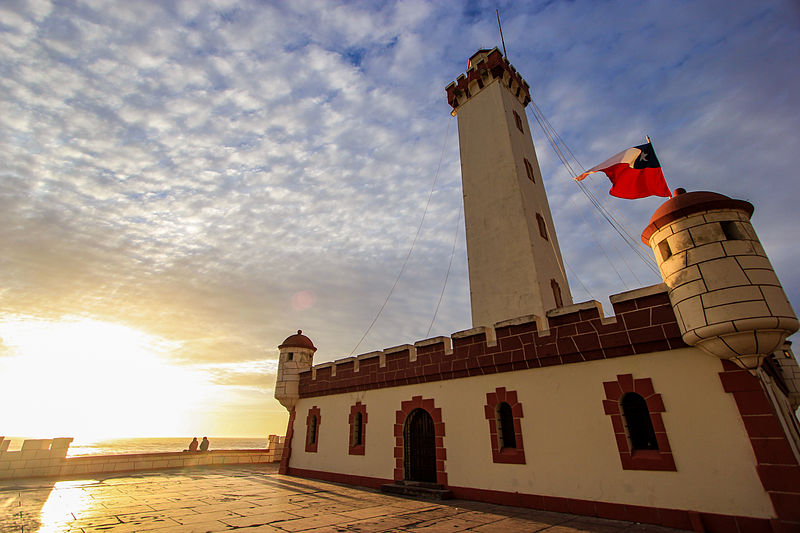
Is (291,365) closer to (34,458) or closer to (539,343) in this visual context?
(34,458)

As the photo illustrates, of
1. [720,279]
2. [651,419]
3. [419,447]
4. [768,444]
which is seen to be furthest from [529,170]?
[768,444]

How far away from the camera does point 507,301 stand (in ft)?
44.3

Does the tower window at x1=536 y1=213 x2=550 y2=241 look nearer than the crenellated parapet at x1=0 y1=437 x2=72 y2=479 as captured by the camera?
No

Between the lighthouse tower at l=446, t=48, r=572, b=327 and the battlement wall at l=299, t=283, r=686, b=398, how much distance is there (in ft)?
11.8

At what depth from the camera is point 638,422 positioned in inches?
293

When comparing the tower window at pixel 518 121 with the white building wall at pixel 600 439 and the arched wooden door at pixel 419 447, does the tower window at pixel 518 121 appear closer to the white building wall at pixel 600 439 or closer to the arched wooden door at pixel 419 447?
the white building wall at pixel 600 439

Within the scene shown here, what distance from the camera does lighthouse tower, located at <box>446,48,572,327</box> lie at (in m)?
13.6

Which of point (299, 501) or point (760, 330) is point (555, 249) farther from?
point (299, 501)

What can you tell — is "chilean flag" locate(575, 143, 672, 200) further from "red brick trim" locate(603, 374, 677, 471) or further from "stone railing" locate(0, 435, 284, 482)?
"stone railing" locate(0, 435, 284, 482)

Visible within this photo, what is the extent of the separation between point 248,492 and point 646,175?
553 inches

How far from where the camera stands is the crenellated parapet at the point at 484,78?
18266mm

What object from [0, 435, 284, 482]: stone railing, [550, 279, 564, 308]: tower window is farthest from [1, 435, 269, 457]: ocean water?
[550, 279, 564, 308]: tower window

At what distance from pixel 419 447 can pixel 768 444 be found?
25.9 feet

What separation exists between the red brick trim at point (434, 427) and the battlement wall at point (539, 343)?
2.18ft
